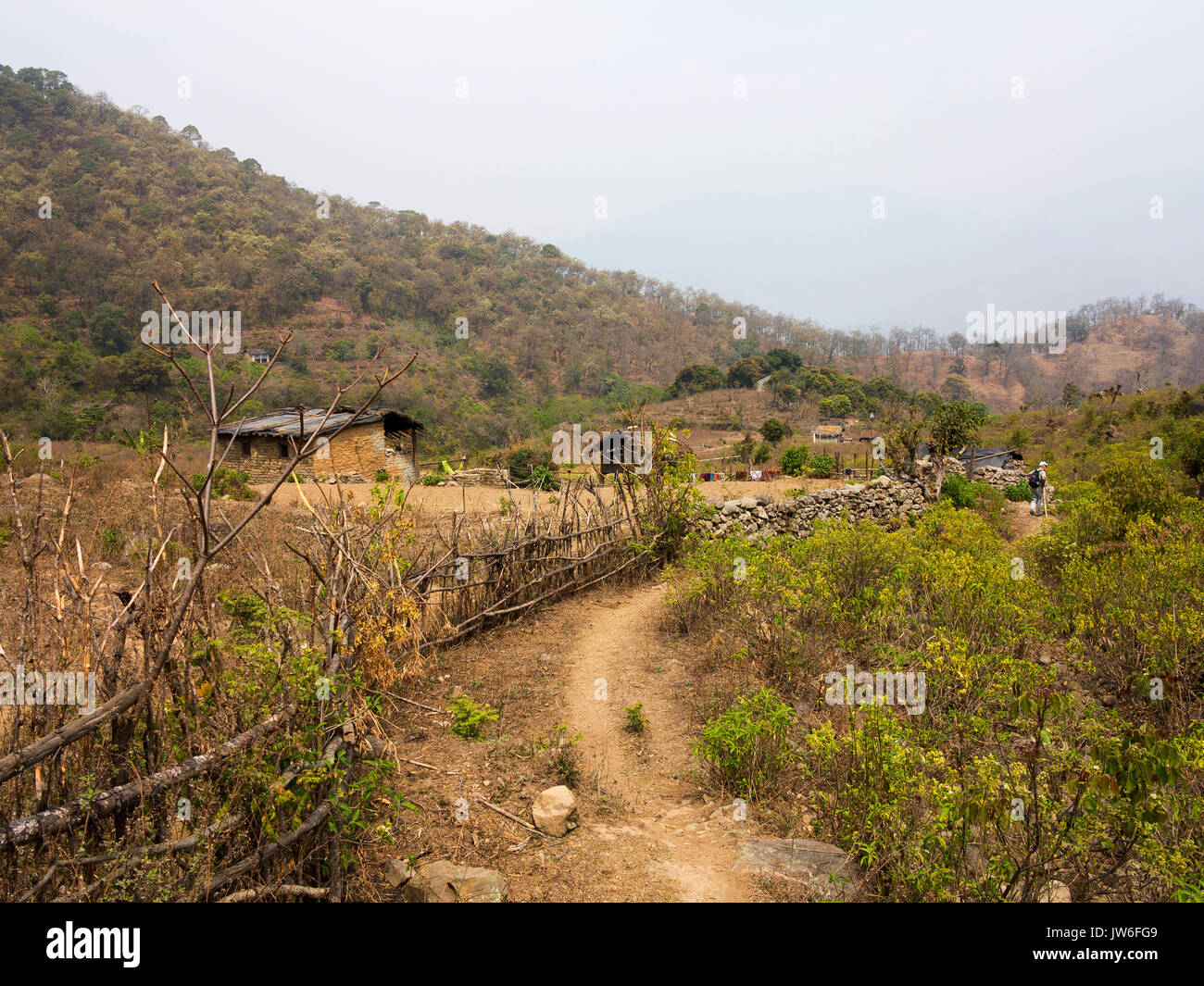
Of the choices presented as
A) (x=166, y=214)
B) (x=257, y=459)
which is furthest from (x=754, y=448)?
(x=166, y=214)

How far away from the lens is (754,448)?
Result: 86.1 feet

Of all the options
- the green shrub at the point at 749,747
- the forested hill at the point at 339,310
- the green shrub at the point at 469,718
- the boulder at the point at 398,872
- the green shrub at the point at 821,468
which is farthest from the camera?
the forested hill at the point at 339,310

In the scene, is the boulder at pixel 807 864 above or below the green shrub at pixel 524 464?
below

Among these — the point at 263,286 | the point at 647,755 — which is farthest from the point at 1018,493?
the point at 263,286

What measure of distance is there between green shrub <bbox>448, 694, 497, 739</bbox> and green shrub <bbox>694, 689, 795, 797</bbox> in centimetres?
138

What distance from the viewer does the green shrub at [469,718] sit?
4445 mm

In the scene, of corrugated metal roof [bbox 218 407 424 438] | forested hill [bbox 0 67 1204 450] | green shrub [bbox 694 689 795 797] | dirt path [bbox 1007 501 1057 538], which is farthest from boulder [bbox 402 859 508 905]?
forested hill [bbox 0 67 1204 450]

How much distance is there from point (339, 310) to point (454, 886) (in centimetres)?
5524

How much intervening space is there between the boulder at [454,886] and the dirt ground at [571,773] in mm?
141

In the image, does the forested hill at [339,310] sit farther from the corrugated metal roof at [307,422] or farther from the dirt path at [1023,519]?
the dirt path at [1023,519]

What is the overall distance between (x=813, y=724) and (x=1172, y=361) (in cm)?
8571

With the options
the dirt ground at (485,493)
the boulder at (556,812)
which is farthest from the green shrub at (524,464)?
the boulder at (556,812)

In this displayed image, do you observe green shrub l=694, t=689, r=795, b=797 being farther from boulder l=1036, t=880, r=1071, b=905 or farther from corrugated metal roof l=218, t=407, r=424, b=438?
corrugated metal roof l=218, t=407, r=424, b=438
